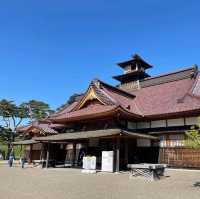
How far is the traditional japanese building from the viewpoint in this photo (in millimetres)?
20688

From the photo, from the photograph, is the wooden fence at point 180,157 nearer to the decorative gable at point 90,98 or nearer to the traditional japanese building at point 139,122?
the traditional japanese building at point 139,122

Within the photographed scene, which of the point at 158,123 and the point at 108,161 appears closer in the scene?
the point at 108,161

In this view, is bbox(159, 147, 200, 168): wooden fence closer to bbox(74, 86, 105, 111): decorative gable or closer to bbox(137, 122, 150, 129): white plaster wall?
bbox(137, 122, 150, 129): white plaster wall

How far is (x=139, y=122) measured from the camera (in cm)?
2438

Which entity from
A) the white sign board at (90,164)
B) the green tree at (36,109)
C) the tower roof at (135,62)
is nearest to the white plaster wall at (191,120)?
the white sign board at (90,164)

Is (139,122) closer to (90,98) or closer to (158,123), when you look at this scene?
(158,123)

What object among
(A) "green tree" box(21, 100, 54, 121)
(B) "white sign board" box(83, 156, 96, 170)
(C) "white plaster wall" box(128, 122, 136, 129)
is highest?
(A) "green tree" box(21, 100, 54, 121)

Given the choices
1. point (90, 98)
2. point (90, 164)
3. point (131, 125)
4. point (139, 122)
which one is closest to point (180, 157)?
point (139, 122)

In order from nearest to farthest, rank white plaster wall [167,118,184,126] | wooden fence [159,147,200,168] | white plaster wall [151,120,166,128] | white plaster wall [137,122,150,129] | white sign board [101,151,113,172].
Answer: white sign board [101,151,113,172] < wooden fence [159,147,200,168] < white plaster wall [167,118,184,126] < white plaster wall [151,120,166,128] < white plaster wall [137,122,150,129]

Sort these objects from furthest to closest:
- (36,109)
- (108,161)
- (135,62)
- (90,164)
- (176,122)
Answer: (36,109)
(135,62)
(176,122)
(90,164)
(108,161)

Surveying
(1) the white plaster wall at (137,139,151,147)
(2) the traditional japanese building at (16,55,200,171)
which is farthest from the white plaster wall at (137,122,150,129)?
(1) the white plaster wall at (137,139,151,147)

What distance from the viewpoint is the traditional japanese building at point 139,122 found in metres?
20.7

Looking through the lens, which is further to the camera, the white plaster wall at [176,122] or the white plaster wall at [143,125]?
the white plaster wall at [143,125]

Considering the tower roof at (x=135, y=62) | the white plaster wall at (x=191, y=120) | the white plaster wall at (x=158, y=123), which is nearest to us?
the white plaster wall at (x=191, y=120)
